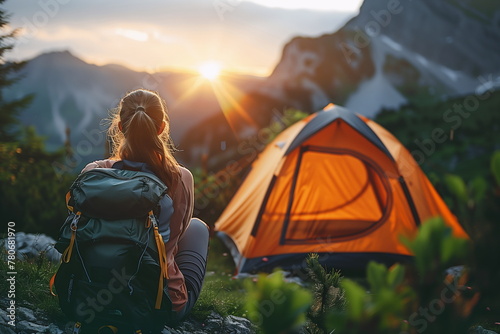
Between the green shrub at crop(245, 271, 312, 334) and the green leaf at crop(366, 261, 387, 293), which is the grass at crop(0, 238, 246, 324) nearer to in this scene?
the green shrub at crop(245, 271, 312, 334)

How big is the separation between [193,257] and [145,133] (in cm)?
87

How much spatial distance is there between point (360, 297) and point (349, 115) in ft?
17.2

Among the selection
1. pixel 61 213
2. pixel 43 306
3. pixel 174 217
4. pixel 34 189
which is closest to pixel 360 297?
pixel 174 217

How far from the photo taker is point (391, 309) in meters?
1.06

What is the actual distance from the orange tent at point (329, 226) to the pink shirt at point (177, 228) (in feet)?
9.89

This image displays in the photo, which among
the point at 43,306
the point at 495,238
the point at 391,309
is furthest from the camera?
the point at 43,306

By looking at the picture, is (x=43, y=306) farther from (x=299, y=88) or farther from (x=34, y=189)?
(x=299, y=88)

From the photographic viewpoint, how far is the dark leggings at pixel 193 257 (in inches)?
117

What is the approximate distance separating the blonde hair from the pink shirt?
0.07 meters

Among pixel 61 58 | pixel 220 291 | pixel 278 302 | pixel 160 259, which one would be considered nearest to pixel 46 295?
pixel 160 259

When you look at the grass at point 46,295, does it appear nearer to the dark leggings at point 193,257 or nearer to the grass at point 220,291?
the grass at point 220,291

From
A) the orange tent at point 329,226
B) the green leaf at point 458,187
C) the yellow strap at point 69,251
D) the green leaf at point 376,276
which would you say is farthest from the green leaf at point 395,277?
the orange tent at point 329,226

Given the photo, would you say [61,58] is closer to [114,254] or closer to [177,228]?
[177,228]

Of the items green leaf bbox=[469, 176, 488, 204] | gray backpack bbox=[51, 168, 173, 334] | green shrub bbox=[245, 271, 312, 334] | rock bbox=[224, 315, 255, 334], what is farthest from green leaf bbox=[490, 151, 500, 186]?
rock bbox=[224, 315, 255, 334]
